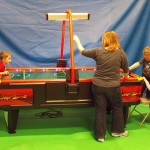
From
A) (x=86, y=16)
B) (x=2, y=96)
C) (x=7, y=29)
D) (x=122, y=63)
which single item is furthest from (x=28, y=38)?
(x=122, y=63)

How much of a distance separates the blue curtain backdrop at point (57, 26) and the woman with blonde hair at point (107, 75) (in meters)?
1.46

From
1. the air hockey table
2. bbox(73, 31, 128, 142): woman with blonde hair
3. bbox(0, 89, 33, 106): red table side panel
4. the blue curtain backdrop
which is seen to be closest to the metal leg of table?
the air hockey table

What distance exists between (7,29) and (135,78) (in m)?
2.18

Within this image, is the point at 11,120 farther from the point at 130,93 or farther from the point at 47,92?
the point at 130,93

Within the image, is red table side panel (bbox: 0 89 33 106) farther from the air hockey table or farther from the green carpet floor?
the green carpet floor

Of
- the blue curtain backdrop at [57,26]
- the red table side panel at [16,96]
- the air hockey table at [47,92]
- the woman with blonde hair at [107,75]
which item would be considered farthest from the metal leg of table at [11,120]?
the blue curtain backdrop at [57,26]

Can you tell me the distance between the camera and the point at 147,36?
466 centimetres

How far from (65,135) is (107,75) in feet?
2.97

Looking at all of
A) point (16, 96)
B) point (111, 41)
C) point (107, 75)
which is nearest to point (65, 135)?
point (16, 96)

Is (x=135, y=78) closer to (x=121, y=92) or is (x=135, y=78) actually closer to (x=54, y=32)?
(x=121, y=92)

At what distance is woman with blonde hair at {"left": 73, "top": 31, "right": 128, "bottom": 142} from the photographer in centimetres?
299

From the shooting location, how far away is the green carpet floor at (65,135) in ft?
9.86

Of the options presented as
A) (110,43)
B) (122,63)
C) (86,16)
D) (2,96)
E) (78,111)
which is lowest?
(78,111)

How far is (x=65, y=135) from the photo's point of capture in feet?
10.8
